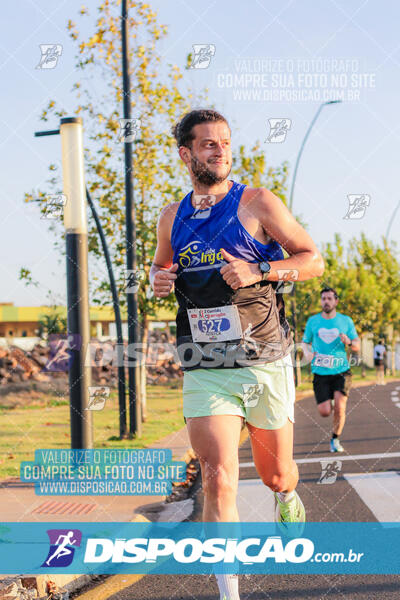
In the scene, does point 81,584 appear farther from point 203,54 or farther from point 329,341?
point 203,54

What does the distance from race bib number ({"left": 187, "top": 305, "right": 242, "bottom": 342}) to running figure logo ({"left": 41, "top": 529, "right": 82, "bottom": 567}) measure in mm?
1588

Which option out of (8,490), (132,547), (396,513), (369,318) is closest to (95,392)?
(8,490)

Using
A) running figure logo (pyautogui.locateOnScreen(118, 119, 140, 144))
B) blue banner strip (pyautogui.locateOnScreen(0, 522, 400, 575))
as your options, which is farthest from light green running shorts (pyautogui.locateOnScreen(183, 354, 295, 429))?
running figure logo (pyautogui.locateOnScreen(118, 119, 140, 144))

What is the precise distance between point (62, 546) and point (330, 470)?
392 centimetres

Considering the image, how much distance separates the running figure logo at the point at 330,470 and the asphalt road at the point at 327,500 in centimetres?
4

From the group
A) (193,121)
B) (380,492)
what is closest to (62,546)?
(193,121)

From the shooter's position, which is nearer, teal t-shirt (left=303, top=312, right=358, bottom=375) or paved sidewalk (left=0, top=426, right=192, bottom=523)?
paved sidewalk (left=0, top=426, right=192, bottom=523)

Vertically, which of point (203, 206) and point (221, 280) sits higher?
point (203, 206)

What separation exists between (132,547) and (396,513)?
78.3 inches

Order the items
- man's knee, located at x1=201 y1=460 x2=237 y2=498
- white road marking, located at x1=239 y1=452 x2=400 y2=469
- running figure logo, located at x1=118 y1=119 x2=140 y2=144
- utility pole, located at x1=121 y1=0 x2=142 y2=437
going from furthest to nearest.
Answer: utility pole, located at x1=121 y1=0 x2=142 y2=437 < running figure logo, located at x1=118 y1=119 x2=140 y2=144 < white road marking, located at x1=239 y1=452 x2=400 y2=469 < man's knee, located at x1=201 y1=460 x2=237 y2=498

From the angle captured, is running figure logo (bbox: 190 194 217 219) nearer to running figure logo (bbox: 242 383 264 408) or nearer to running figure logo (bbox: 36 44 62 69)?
running figure logo (bbox: 242 383 264 408)

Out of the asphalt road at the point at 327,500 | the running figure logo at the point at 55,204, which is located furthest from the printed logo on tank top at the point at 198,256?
the running figure logo at the point at 55,204

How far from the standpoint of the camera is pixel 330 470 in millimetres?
7637

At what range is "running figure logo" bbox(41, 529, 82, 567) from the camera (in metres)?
4.17
